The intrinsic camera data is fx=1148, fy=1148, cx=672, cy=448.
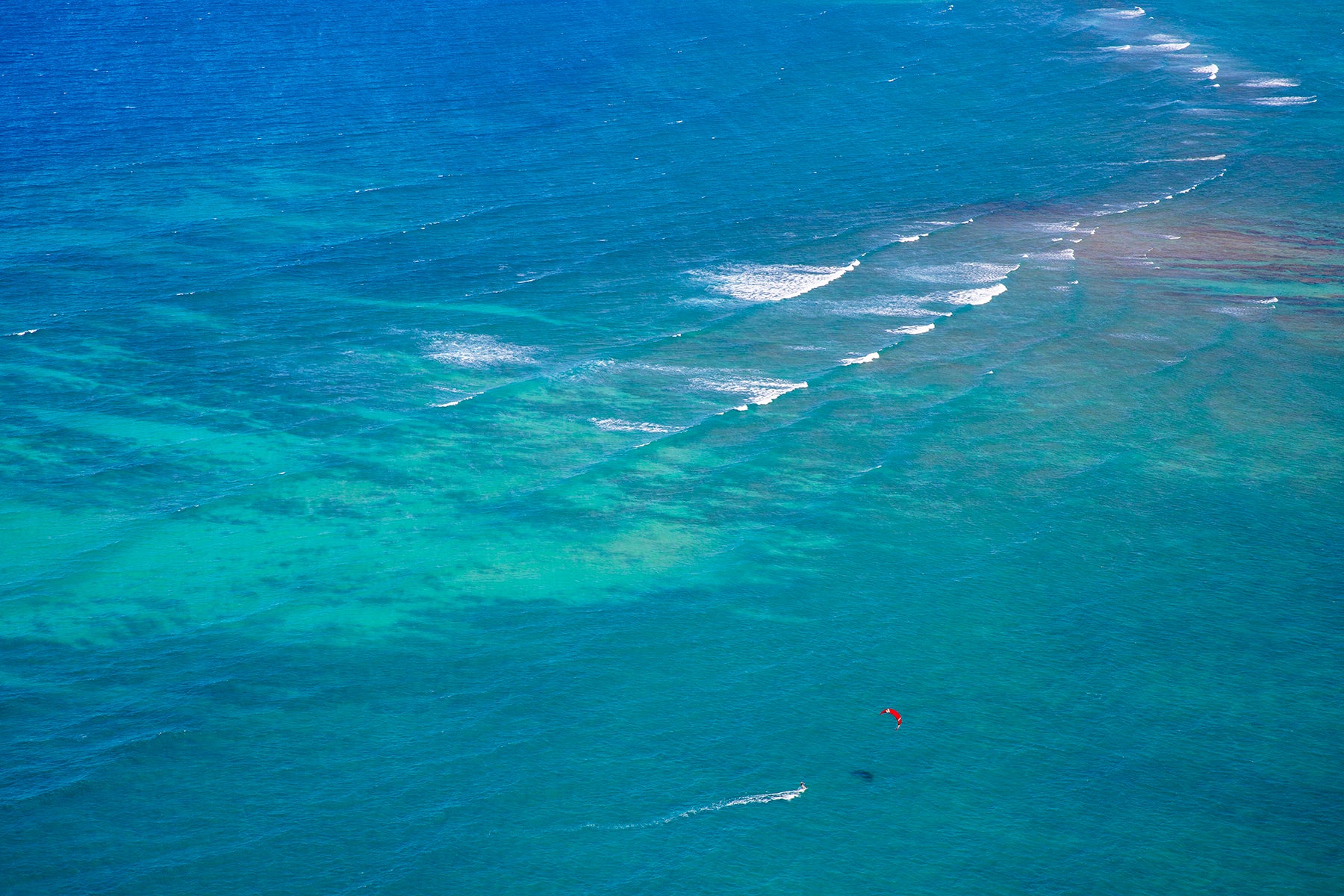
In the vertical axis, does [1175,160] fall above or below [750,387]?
above

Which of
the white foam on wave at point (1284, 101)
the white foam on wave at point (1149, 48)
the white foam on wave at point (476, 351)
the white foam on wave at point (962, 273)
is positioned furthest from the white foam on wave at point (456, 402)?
the white foam on wave at point (1149, 48)

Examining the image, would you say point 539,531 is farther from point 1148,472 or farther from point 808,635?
point 1148,472

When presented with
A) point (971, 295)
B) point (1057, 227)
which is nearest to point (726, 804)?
point (971, 295)

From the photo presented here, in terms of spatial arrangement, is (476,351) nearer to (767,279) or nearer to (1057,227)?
(767,279)

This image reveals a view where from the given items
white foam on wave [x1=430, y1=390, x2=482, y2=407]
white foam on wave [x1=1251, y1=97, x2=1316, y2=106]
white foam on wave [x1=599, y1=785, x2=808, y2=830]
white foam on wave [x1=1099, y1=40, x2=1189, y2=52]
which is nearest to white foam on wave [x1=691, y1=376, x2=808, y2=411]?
white foam on wave [x1=430, y1=390, x2=482, y2=407]

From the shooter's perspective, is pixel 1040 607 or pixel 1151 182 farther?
pixel 1151 182

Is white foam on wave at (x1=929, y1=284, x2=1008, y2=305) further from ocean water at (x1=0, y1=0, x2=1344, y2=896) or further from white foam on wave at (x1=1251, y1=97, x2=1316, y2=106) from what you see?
white foam on wave at (x1=1251, y1=97, x2=1316, y2=106)

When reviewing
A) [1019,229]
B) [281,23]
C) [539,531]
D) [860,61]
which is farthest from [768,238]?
[281,23]
